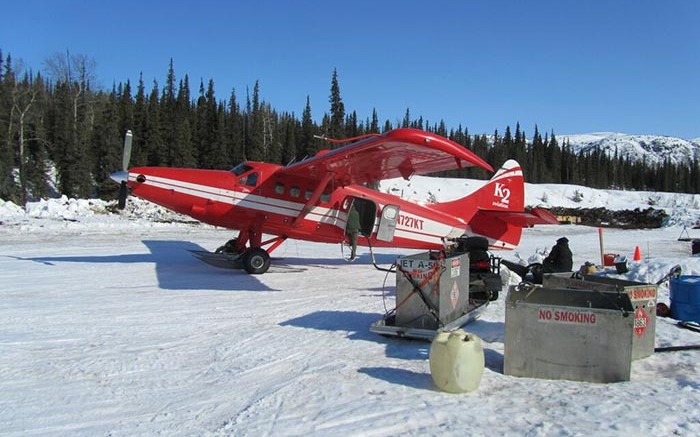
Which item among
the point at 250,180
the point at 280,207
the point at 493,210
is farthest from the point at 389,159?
the point at 493,210

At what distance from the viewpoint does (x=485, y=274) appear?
27.3ft

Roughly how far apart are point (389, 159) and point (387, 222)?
8.57ft

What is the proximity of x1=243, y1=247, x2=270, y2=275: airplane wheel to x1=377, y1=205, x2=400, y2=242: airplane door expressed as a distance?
316 cm

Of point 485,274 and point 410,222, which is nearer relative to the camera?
point 485,274

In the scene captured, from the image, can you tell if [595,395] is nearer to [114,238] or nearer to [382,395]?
[382,395]

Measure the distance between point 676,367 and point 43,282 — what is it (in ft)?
34.6

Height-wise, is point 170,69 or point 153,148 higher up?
point 170,69

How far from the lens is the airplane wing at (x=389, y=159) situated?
8.58 metres

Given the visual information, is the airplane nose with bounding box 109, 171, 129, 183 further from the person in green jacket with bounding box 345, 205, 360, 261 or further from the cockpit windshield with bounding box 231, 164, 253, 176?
the person in green jacket with bounding box 345, 205, 360, 261

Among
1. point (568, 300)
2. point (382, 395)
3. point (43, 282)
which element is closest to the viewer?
point (382, 395)

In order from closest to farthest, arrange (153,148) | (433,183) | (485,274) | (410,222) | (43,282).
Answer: (485,274)
(43,282)
(410,222)
(153,148)
(433,183)

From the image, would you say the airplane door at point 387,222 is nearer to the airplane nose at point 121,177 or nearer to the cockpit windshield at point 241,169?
the cockpit windshield at point 241,169

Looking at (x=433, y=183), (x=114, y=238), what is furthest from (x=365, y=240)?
(x=433, y=183)

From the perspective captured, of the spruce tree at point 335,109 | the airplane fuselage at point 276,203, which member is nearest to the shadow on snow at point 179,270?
the airplane fuselage at point 276,203
